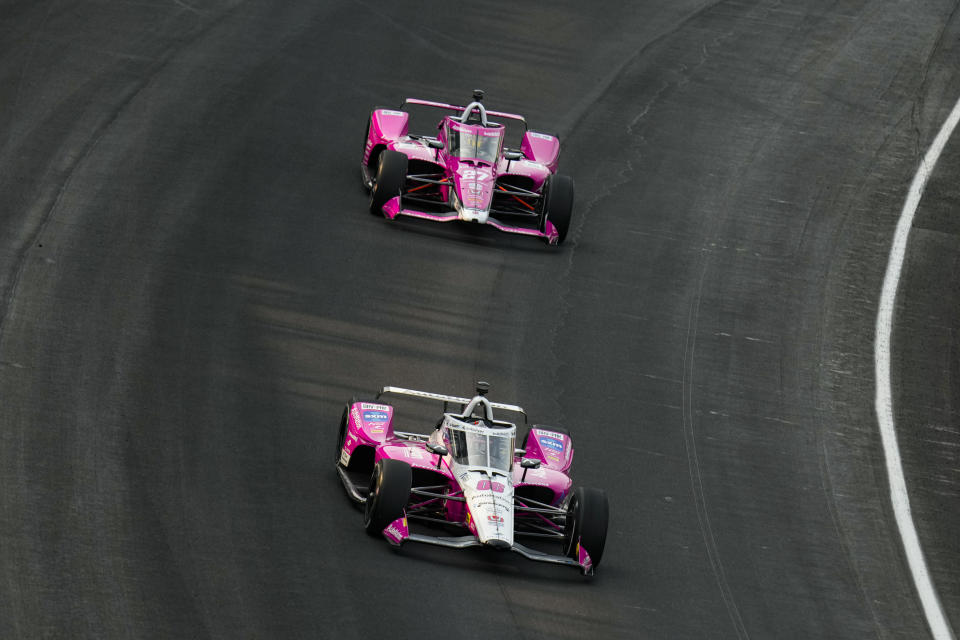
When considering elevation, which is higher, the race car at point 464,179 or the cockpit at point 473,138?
the cockpit at point 473,138

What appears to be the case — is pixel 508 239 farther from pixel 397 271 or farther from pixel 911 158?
pixel 911 158

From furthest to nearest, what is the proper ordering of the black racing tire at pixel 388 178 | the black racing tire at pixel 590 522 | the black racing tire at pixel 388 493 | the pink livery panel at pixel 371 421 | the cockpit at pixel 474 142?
the cockpit at pixel 474 142, the black racing tire at pixel 388 178, the pink livery panel at pixel 371 421, the black racing tire at pixel 590 522, the black racing tire at pixel 388 493

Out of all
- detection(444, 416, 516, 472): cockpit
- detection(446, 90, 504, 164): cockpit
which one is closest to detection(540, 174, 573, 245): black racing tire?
detection(446, 90, 504, 164): cockpit

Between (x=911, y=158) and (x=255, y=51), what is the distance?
39.9 feet

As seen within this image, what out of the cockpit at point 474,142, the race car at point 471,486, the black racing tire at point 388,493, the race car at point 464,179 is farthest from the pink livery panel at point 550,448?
the cockpit at point 474,142

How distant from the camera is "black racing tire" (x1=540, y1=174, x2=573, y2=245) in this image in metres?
23.7

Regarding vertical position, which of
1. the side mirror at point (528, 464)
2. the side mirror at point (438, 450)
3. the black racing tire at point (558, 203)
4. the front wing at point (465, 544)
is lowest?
the front wing at point (465, 544)

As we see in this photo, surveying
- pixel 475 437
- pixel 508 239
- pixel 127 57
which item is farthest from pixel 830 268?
pixel 127 57

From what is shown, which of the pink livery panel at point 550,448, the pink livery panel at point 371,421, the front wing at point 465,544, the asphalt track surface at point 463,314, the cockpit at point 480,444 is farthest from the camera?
the pink livery panel at point 550,448

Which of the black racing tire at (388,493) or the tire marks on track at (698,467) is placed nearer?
the black racing tire at (388,493)

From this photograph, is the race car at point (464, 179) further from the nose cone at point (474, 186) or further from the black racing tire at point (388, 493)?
the black racing tire at point (388, 493)

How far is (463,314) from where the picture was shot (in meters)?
Result: 21.7

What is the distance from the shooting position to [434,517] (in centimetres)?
1636

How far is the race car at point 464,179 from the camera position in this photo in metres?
23.4
